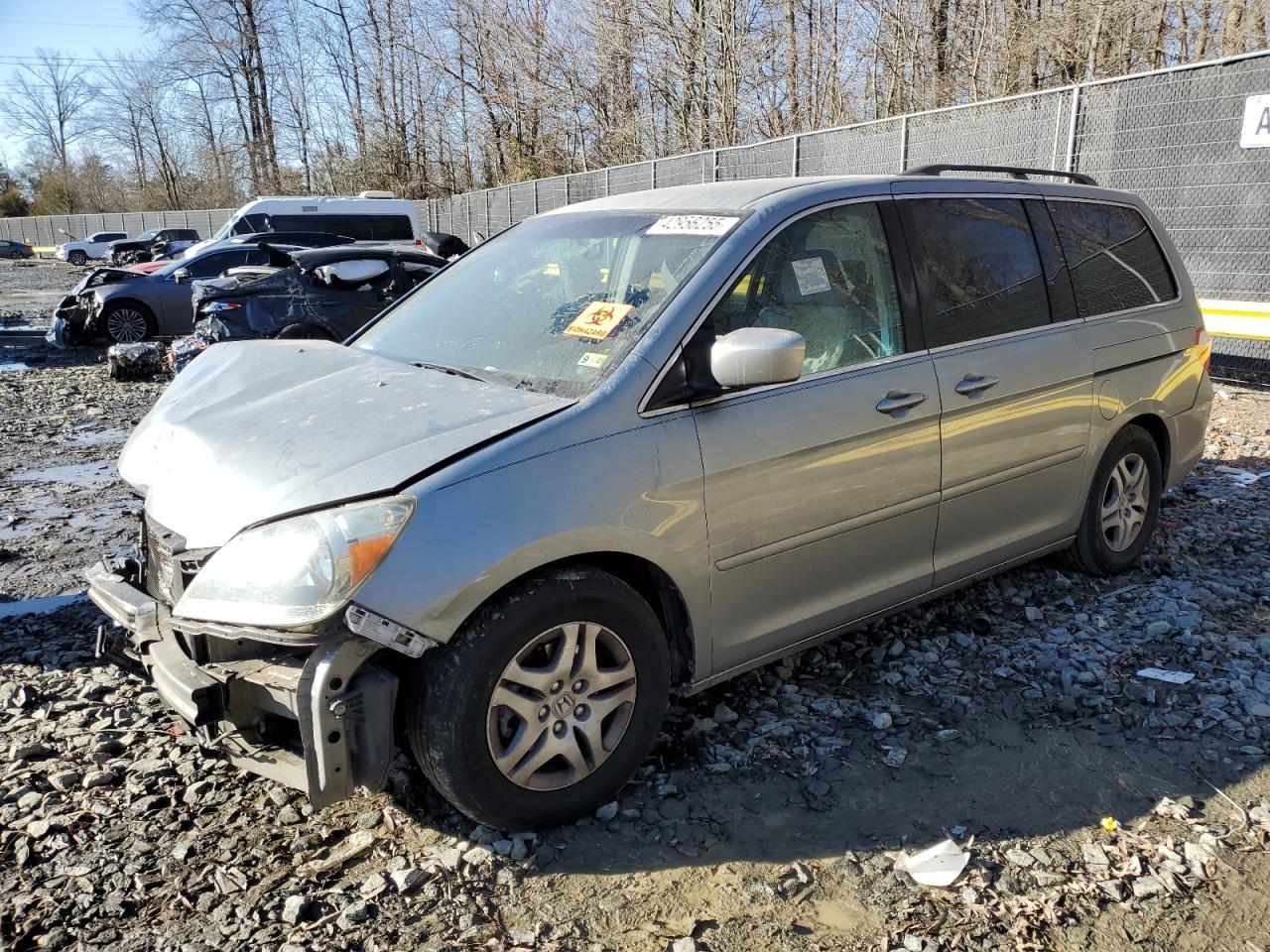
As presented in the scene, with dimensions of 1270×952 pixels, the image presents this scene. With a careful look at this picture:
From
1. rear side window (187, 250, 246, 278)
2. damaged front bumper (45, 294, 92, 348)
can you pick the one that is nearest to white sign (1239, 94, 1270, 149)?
rear side window (187, 250, 246, 278)

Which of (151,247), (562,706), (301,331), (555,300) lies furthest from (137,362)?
(151,247)

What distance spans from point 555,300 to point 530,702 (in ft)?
4.86

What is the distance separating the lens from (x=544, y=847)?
9.38ft

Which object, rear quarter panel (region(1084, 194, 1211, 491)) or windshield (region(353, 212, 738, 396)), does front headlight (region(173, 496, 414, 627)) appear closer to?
windshield (region(353, 212, 738, 396))

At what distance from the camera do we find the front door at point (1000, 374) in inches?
150

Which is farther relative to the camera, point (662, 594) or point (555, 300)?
point (555, 300)

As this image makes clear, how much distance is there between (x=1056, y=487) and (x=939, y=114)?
8.37 metres

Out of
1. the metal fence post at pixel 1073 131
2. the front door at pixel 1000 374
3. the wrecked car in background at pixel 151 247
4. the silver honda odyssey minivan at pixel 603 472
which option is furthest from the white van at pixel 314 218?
the front door at pixel 1000 374

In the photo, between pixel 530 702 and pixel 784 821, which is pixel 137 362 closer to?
pixel 530 702

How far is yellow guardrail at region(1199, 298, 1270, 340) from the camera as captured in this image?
28.8 feet

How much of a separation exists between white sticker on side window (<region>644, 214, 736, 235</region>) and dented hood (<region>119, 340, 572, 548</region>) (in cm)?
87

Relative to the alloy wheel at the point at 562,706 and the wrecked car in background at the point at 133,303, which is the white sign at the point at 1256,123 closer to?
the alloy wheel at the point at 562,706

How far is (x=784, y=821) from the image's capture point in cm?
299

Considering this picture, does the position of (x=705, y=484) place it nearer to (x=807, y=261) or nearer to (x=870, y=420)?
(x=870, y=420)
